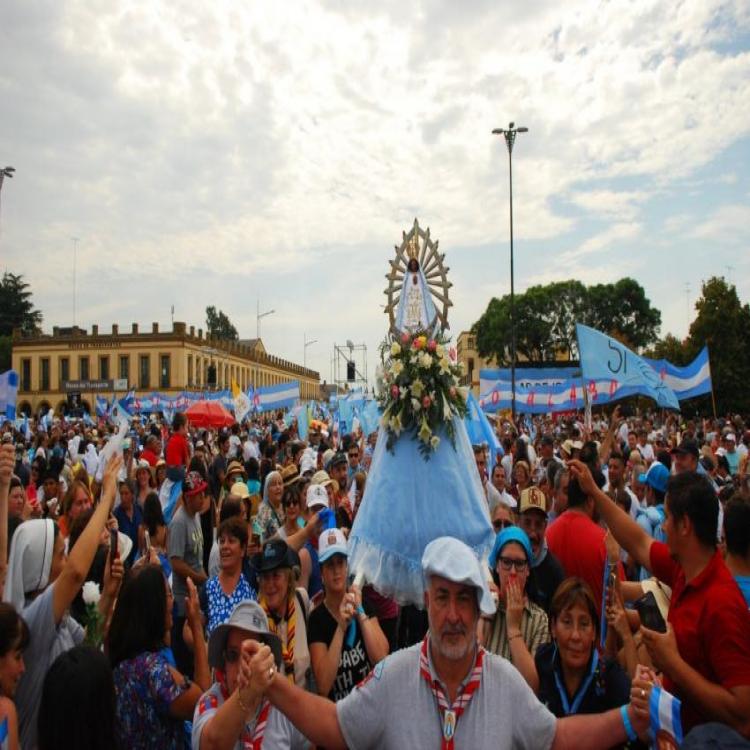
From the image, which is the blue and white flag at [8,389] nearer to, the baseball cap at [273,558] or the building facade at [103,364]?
the baseball cap at [273,558]

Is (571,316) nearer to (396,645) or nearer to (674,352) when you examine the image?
(674,352)

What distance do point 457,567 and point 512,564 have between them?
5.80ft

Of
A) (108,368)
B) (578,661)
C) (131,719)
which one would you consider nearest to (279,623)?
(131,719)

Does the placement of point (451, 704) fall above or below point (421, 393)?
below

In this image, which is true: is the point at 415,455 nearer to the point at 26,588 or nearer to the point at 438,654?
the point at 26,588

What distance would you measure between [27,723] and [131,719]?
43 cm

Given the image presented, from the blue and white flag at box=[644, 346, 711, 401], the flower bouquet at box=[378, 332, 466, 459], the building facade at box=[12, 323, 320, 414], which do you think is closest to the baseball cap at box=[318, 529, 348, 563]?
the flower bouquet at box=[378, 332, 466, 459]

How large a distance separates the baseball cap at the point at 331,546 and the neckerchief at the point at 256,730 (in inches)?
50.7

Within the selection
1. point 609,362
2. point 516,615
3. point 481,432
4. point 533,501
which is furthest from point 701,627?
point 609,362

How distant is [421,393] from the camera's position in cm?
591

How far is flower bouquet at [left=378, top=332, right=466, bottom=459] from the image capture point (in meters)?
5.85

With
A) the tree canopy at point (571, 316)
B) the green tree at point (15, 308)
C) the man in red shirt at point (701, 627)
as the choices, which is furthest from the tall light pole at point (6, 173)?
the green tree at point (15, 308)

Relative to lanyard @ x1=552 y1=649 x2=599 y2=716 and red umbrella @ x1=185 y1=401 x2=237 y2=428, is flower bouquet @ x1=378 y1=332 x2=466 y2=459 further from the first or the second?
red umbrella @ x1=185 y1=401 x2=237 y2=428

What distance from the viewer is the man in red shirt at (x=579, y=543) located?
4.61 m
